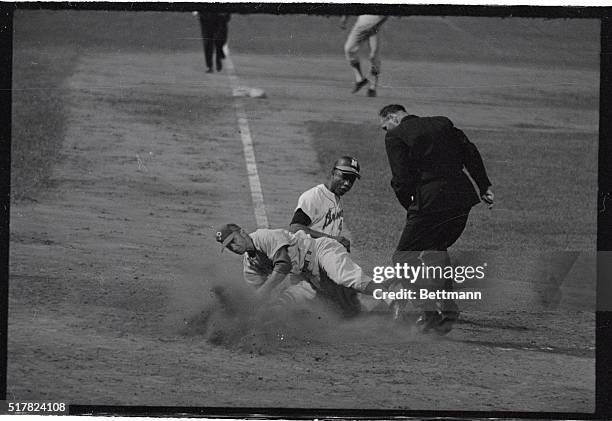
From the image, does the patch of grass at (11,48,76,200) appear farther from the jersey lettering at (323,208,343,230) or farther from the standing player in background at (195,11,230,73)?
the jersey lettering at (323,208,343,230)

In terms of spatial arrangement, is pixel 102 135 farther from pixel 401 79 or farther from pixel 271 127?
pixel 401 79

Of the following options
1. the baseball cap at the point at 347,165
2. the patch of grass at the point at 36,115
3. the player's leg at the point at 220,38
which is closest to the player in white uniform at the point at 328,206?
the baseball cap at the point at 347,165

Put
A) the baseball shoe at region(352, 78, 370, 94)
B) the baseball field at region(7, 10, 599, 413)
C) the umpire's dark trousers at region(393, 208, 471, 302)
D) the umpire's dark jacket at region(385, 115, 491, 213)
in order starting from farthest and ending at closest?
the baseball shoe at region(352, 78, 370, 94), the umpire's dark trousers at region(393, 208, 471, 302), the umpire's dark jacket at region(385, 115, 491, 213), the baseball field at region(7, 10, 599, 413)

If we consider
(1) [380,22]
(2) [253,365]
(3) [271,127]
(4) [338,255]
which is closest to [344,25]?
(1) [380,22]

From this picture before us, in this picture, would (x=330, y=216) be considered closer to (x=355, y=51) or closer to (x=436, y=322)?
(x=436, y=322)

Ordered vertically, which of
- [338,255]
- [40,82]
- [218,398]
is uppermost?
[40,82]

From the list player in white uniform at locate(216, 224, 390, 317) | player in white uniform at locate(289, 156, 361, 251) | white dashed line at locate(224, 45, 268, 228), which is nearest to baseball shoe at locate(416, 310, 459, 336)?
player in white uniform at locate(216, 224, 390, 317)

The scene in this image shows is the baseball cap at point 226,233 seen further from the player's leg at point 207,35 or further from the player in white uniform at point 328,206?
the player's leg at point 207,35
